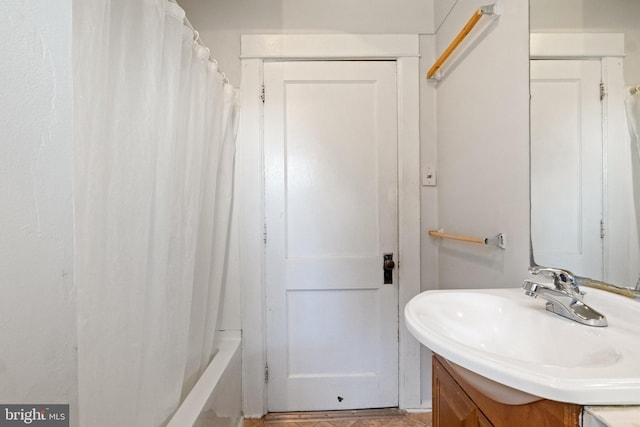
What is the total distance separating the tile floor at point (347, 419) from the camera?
1345mm

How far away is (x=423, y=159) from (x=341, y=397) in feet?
4.77

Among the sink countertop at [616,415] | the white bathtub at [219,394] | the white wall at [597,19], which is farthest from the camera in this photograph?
the white bathtub at [219,394]

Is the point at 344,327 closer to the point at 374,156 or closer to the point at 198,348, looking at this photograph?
the point at 198,348

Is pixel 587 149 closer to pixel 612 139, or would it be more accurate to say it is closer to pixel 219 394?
pixel 612 139

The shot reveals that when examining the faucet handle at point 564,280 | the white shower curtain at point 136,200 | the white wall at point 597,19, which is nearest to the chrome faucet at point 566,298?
the faucet handle at point 564,280

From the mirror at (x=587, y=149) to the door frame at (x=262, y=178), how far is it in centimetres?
63

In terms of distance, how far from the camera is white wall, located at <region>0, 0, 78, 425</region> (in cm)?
46

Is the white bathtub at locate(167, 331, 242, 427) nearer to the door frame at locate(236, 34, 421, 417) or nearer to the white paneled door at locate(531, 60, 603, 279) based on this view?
the door frame at locate(236, 34, 421, 417)

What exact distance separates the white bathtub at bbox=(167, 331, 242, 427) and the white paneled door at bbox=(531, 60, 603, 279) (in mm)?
1307

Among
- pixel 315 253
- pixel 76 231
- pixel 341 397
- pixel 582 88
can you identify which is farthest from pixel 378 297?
pixel 76 231

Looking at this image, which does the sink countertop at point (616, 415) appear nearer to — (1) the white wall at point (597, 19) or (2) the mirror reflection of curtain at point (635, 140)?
(2) the mirror reflection of curtain at point (635, 140)

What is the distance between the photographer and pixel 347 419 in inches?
54.2

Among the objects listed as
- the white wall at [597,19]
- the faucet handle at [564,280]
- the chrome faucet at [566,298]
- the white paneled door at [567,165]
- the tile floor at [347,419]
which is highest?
the white wall at [597,19]

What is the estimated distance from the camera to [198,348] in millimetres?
1095
